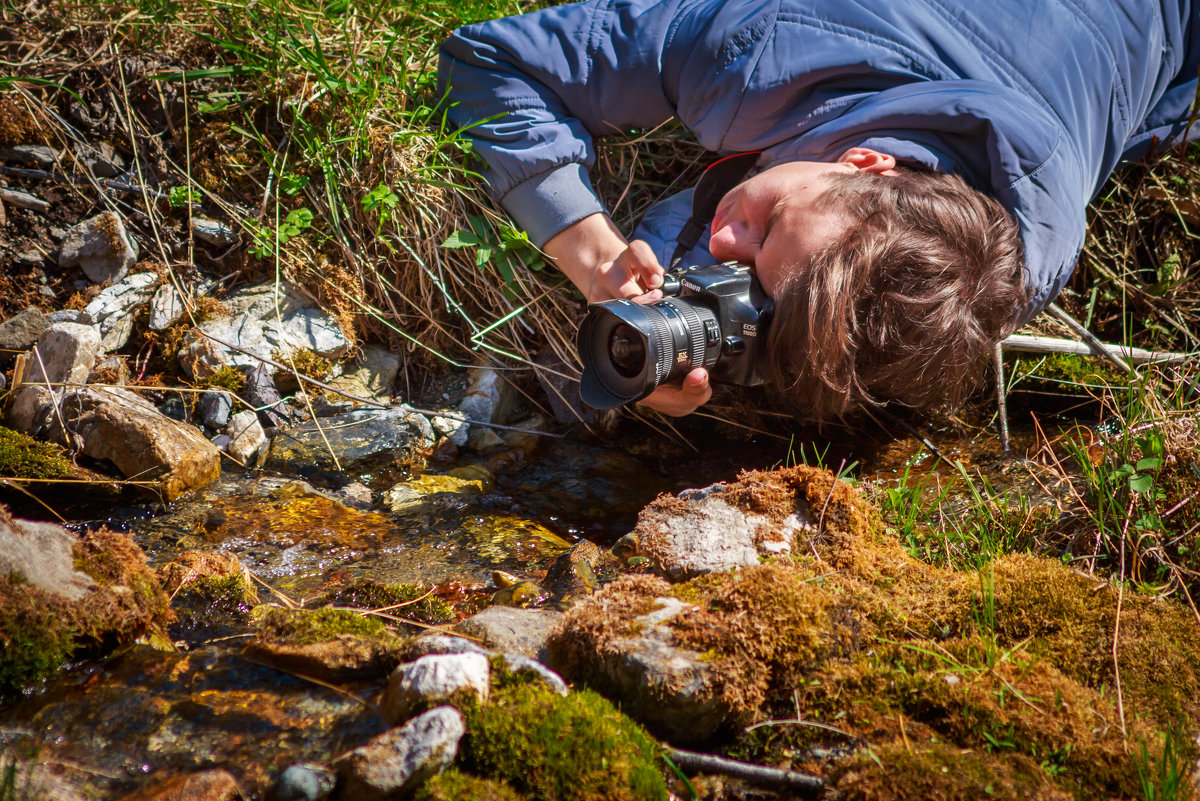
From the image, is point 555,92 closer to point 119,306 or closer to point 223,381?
point 223,381

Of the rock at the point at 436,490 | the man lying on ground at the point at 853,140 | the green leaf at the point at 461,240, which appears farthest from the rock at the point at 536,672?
the green leaf at the point at 461,240

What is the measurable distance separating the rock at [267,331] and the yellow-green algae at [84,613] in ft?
3.57

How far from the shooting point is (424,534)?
212 cm

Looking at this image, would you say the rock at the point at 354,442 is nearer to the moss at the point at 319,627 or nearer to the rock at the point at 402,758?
the moss at the point at 319,627

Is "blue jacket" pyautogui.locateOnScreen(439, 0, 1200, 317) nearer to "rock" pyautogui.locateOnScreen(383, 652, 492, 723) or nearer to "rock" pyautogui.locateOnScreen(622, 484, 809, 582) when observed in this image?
"rock" pyautogui.locateOnScreen(622, 484, 809, 582)

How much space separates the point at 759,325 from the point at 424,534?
1071 millimetres

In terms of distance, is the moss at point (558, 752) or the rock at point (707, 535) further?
the rock at point (707, 535)

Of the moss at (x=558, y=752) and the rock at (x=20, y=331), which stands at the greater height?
the rock at (x=20, y=331)

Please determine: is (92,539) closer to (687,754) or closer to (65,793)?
(65,793)

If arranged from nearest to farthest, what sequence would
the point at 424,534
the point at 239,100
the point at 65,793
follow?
the point at 65,793 → the point at 424,534 → the point at 239,100

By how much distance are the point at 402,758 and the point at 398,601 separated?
696 mm

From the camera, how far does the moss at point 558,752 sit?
42.4 inches

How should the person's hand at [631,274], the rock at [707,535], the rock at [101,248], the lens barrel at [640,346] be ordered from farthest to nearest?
the rock at [101,248] → the person's hand at [631,274] → the lens barrel at [640,346] → the rock at [707,535]

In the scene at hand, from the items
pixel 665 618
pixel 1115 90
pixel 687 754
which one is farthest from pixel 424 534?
pixel 1115 90
